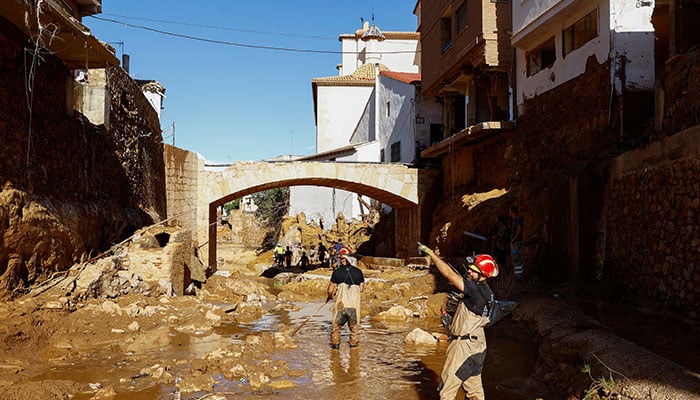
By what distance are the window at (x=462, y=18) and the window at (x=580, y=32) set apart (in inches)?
213

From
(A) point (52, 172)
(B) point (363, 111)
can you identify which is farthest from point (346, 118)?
(A) point (52, 172)

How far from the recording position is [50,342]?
8547 mm

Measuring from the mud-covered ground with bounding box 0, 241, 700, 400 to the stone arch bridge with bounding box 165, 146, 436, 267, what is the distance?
28.8ft

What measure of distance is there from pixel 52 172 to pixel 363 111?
1148 inches

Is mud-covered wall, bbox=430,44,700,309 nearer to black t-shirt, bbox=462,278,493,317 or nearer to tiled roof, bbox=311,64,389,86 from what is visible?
black t-shirt, bbox=462,278,493,317

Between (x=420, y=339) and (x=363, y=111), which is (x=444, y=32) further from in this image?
(x=363, y=111)

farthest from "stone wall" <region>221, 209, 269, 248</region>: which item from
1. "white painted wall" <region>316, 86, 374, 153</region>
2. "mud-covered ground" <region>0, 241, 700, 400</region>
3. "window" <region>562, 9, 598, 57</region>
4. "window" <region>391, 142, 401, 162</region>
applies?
"mud-covered ground" <region>0, 241, 700, 400</region>

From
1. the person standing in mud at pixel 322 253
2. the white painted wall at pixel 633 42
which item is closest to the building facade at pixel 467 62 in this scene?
the white painted wall at pixel 633 42

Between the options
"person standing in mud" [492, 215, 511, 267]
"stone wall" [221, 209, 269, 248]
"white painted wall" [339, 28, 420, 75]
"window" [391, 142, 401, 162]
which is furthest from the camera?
"stone wall" [221, 209, 269, 248]

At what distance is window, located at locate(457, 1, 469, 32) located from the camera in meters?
20.5

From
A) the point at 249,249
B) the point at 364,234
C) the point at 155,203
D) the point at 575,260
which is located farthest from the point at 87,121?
the point at 249,249

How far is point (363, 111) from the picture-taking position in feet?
128

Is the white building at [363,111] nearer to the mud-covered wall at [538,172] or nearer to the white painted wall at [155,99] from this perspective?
the mud-covered wall at [538,172]

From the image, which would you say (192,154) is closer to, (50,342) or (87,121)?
(87,121)
